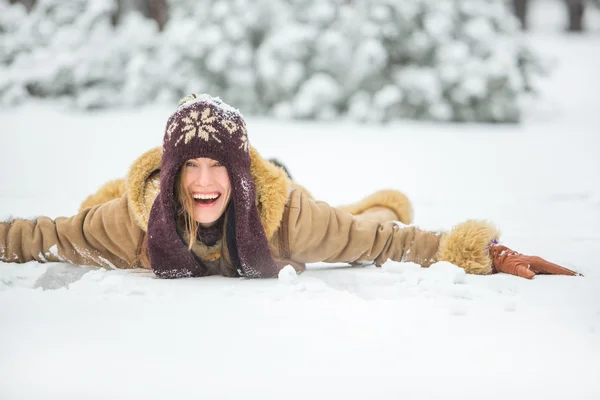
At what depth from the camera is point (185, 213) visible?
6.94ft

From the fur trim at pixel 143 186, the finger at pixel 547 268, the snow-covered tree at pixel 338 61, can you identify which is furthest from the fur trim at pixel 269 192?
the snow-covered tree at pixel 338 61

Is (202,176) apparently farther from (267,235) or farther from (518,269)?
(518,269)

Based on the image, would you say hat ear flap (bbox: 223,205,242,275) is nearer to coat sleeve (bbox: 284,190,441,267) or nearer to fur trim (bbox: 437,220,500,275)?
coat sleeve (bbox: 284,190,441,267)

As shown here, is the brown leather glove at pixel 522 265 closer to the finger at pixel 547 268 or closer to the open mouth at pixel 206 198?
the finger at pixel 547 268

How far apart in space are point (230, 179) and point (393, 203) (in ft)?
3.13

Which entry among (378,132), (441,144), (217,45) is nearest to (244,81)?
(217,45)

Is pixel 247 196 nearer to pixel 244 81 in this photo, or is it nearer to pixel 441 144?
pixel 441 144

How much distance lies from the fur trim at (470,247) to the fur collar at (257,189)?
23.0 inches

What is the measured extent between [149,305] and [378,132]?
16.3 feet

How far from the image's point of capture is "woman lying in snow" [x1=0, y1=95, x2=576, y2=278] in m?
2.07

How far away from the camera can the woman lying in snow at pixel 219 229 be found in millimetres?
2072

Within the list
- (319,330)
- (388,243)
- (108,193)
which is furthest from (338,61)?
(319,330)

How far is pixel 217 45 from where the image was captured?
6883 mm

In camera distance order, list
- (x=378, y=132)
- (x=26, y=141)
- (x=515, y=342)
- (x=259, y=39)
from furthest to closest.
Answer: (x=259, y=39), (x=378, y=132), (x=26, y=141), (x=515, y=342)
